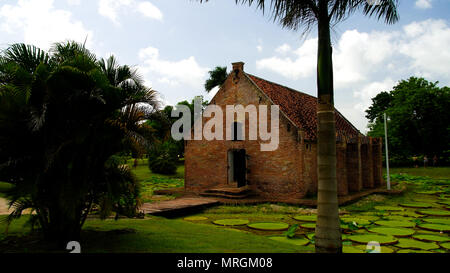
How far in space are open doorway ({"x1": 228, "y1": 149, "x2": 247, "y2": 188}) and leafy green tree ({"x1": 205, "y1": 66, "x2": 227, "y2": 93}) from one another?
1695cm

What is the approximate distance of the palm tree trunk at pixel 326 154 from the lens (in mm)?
5637

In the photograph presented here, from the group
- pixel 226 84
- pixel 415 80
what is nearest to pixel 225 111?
pixel 226 84

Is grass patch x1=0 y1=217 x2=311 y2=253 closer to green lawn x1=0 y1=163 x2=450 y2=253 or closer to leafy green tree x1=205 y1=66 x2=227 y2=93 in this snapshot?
green lawn x1=0 y1=163 x2=450 y2=253

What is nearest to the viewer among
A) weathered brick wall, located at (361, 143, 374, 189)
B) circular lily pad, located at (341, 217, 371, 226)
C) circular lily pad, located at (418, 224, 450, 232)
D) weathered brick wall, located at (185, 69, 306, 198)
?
circular lily pad, located at (418, 224, 450, 232)

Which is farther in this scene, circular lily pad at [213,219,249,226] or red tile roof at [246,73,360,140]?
red tile roof at [246,73,360,140]

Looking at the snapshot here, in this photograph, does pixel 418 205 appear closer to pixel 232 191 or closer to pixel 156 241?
pixel 232 191

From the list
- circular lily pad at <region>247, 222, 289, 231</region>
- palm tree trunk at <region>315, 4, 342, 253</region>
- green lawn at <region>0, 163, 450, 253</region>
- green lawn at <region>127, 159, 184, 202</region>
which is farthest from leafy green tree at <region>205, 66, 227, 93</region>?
palm tree trunk at <region>315, 4, 342, 253</region>

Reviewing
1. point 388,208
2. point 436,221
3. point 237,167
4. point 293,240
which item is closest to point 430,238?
point 436,221

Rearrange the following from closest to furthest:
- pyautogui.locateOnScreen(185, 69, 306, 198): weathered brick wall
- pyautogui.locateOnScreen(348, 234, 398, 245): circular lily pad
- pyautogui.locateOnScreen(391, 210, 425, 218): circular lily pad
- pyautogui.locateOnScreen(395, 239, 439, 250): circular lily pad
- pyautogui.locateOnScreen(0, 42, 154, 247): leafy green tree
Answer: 1. pyautogui.locateOnScreen(0, 42, 154, 247): leafy green tree
2. pyautogui.locateOnScreen(395, 239, 439, 250): circular lily pad
3. pyautogui.locateOnScreen(348, 234, 398, 245): circular lily pad
4. pyautogui.locateOnScreen(391, 210, 425, 218): circular lily pad
5. pyautogui.locateOnScreen(185, 69, 306, 198): weathered brick wall

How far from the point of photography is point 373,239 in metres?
8.70

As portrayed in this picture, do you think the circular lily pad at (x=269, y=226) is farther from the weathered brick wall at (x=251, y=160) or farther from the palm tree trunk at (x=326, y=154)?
the weathered brick wall at (x=251, y=160)

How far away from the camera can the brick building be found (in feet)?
54.4

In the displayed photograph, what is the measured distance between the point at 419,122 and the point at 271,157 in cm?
2943

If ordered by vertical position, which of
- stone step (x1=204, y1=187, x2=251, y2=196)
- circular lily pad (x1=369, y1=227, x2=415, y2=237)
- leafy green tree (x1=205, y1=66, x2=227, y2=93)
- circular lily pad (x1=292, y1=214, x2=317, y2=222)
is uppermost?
leafy green tree (x1=205, y1=66, x2=227, y2=93)
